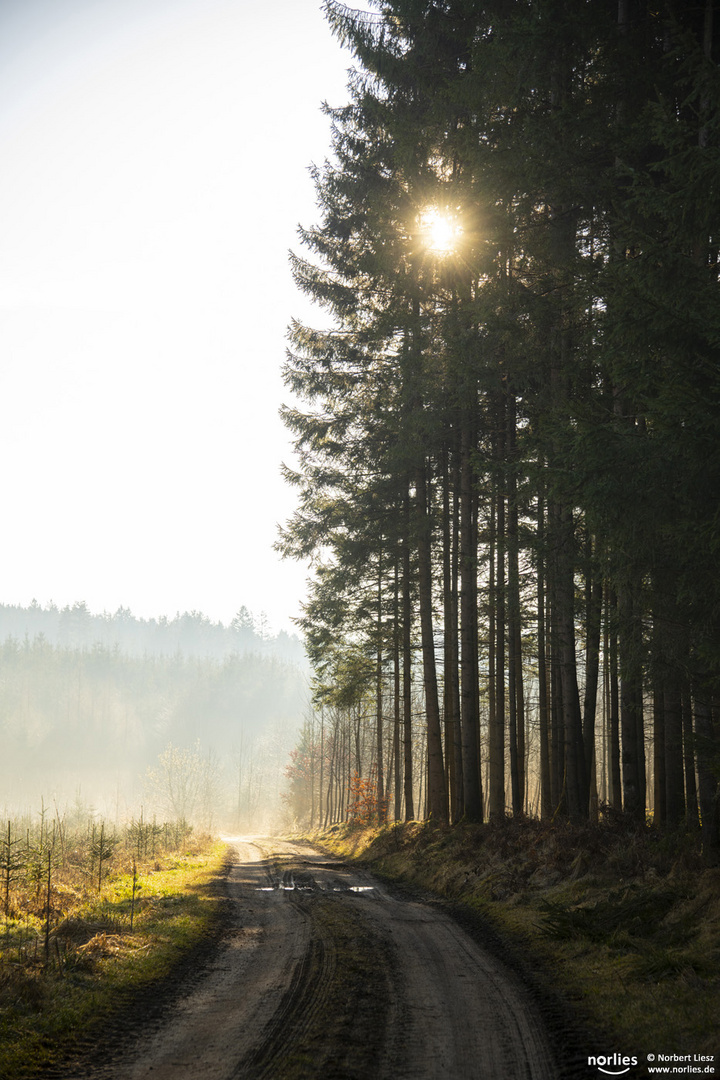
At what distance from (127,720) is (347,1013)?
435ft

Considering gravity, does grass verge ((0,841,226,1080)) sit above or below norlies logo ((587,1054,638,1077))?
below

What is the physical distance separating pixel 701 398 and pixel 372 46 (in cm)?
1250

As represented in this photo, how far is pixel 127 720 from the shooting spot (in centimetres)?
12675

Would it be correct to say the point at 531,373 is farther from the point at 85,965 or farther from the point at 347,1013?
the point at 85,965

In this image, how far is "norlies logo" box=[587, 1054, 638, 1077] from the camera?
4617 millimetres

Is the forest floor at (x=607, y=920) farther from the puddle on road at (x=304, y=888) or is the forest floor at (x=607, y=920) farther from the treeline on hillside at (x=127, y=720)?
the treeline on hillside at (x=127, y=720)

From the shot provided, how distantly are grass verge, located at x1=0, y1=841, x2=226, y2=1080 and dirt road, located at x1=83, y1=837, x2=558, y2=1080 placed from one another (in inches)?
21.4

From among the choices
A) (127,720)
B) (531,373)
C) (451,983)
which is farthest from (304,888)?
(127,720)

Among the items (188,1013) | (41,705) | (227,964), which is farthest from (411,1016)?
(41,705)

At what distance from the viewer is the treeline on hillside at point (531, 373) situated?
25.0ft

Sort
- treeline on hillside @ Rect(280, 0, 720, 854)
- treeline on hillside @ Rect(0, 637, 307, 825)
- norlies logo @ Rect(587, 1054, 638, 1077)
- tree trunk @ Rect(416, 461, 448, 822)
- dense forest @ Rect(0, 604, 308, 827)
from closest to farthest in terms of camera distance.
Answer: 1. norlies logo @ Rect(587, 1054, 638, 1077)
2. treeline on hillside @ Rect(280, 0, 720, 854)
3. tree trunk @ Rect(416, 461, 448, 822)
4. dense forest @ Rect(0, 604, 308, 827)
5. treeline on hillside @ Rect(0, 637, 307, 825)

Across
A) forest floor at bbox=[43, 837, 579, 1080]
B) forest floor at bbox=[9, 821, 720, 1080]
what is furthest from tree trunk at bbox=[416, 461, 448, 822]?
forest floor at bbox=[43, 837, 579, 1080]

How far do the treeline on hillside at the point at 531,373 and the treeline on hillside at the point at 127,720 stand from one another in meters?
82.4

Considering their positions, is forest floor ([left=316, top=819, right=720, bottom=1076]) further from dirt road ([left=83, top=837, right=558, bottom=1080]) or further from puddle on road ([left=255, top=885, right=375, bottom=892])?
puddle on road ([left=255, top=885, right=375, bottom=892])
